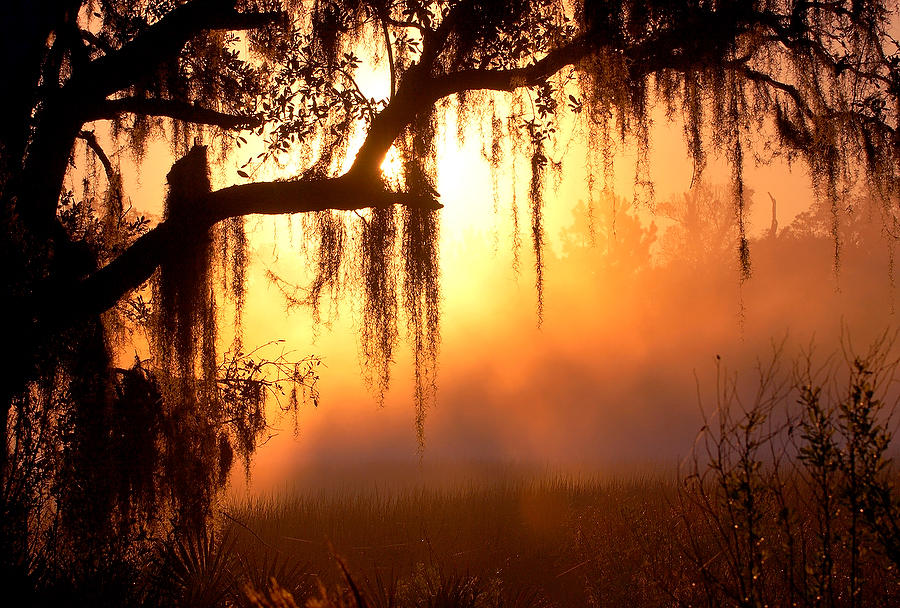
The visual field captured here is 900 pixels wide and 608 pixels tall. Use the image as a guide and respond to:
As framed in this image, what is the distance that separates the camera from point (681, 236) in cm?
3972

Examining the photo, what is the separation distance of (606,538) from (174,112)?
811cm

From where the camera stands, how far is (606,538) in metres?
10.1

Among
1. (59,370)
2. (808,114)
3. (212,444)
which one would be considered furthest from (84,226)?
(808,114)

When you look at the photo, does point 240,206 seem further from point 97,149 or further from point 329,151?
point 97,149

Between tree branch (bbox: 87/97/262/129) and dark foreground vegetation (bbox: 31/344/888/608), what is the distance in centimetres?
324

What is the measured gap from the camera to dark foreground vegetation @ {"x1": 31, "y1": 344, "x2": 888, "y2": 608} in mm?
3189

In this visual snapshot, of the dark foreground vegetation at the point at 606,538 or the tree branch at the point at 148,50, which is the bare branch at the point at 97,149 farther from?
the dark foreground vegetation at the point at 606,538

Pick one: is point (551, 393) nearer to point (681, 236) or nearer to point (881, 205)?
point (681, 236)

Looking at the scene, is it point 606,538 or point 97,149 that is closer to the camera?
point 97,149

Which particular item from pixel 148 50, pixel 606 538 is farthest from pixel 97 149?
pixel 606 538

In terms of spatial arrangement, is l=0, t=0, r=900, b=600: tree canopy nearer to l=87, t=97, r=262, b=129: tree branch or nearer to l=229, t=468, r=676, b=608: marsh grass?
l=87, t=97, r=262, b=129: tree branch

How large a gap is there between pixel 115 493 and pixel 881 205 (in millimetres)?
6175

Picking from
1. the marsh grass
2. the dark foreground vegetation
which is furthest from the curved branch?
the marsh grass

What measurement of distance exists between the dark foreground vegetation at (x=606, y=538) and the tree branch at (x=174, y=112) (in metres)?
3.24
